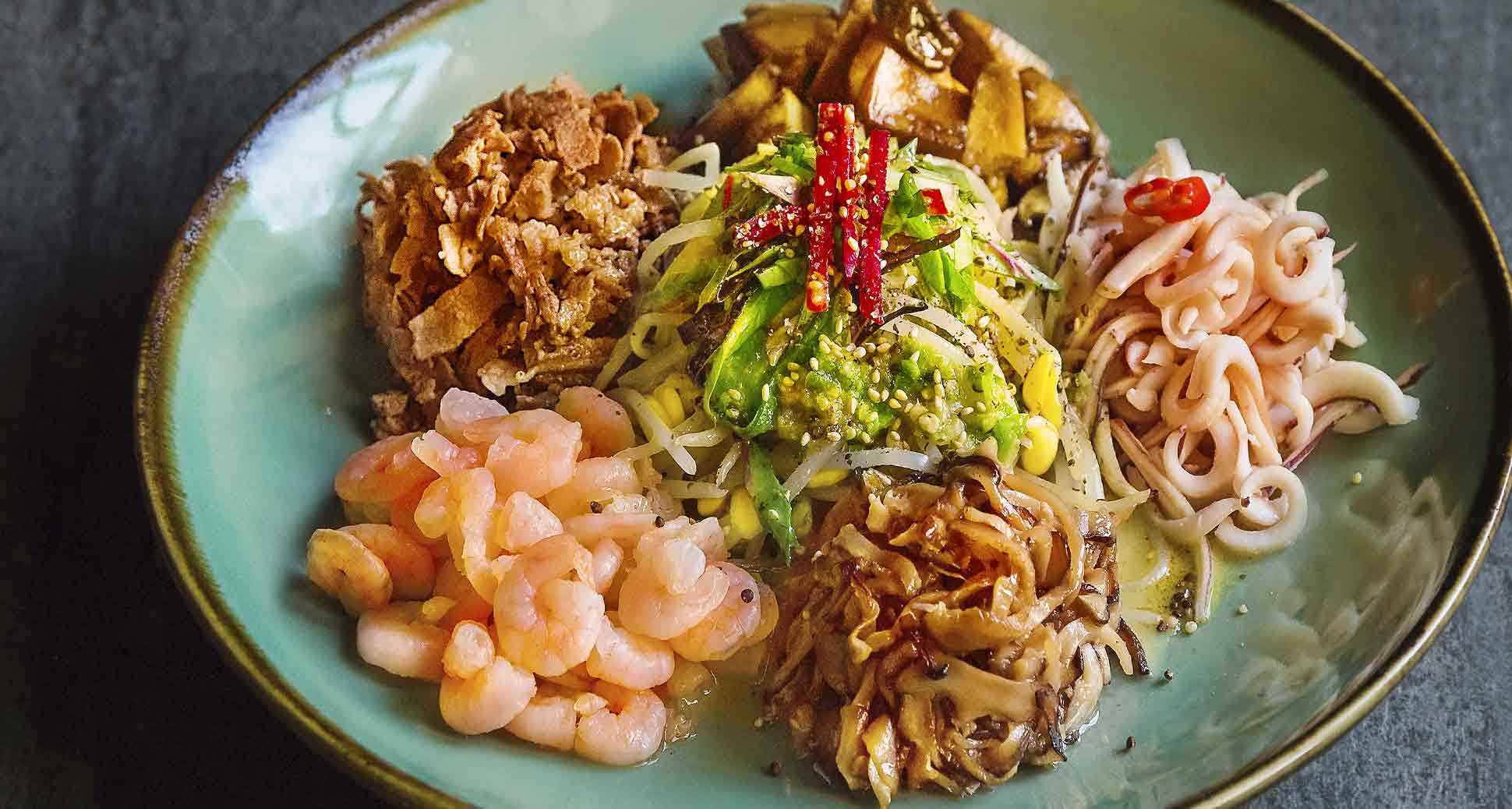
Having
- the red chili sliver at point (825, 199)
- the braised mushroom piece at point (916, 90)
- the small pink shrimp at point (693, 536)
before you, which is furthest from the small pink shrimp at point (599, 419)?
the braised mushroom piece at point (916, 90)

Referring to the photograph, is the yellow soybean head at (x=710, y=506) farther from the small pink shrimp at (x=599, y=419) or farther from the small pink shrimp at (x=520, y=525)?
the small pink shrimp at (x=520, y=525)

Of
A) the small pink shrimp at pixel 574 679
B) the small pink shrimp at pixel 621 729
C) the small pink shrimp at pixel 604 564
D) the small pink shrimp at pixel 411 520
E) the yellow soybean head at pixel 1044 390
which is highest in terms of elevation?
the yellow soybean head at pixel 1044 390

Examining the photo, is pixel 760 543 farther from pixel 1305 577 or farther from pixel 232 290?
pixel 232 290

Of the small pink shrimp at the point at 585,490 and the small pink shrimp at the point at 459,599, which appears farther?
the small pink shrimp at the point at 585,490

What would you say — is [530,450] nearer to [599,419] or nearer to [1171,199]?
[599,419]

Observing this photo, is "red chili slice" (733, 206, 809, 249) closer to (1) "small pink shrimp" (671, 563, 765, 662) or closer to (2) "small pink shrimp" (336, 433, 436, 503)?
(1) "small pink shrimp" (671, 563, 765, 662)

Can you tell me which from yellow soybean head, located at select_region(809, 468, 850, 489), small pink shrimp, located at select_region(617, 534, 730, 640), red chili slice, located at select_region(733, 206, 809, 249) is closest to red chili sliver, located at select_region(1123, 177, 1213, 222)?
red chili slice, located at select_region(733, 206, 809, 249)
